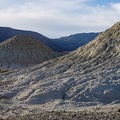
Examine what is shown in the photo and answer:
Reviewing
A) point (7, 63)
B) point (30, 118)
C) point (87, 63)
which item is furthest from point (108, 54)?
point (7, 63)

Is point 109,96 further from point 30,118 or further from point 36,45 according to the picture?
point 36,45

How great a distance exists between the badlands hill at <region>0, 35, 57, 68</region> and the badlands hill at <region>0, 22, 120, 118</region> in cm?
3077

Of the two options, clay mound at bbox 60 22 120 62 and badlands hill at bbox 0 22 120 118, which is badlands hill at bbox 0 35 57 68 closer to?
clay mound at bbox 60 22 120 62

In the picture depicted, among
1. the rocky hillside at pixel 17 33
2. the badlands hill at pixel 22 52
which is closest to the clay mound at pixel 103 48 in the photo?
the badlands hill at pixel 22 52

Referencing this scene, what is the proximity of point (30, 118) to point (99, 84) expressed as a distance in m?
6.76

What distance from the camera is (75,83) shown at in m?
22.2

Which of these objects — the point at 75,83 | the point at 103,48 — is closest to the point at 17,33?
the point at 103,48

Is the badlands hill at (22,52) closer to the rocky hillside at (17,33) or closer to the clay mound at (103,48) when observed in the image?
the clay mound at (103,48)

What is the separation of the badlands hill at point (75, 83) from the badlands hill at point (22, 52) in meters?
30.8

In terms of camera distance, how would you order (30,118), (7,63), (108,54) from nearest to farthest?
(30,118) < (108,54) < (7,63)

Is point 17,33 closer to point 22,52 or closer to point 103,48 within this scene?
point 22,52

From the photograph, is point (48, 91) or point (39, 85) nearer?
point (48, 91)

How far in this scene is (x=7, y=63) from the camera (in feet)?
193

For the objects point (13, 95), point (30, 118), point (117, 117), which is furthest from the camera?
point (13, 95)
